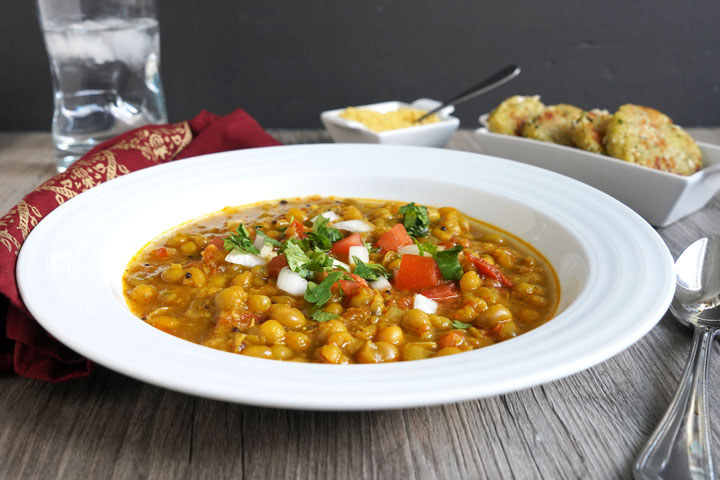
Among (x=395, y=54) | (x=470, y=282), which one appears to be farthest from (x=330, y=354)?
(x=395, y=54)

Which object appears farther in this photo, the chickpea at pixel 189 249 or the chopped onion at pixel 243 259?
the chickpea at pixel 189 249

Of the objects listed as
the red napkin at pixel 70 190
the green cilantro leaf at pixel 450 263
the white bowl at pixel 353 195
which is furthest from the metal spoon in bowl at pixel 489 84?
the green cilantro leaf at pixel 450 263

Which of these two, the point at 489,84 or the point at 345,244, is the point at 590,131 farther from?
the point at 345,244

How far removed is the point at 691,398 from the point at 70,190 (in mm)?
2954

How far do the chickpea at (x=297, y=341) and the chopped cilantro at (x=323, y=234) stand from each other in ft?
2.09

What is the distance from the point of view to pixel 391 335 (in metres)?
2.62

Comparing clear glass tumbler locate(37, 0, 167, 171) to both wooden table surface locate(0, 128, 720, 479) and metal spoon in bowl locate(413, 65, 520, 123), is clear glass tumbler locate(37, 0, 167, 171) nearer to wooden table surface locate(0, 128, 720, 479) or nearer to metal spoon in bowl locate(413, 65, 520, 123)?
metal spoon in bowl locate(413, 65, 520, 123)

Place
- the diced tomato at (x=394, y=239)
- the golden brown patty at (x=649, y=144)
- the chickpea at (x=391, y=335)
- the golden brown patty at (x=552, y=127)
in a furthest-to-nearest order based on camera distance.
Answer: the golden brown patty at (x=552, y=127) < the golden brown patty at (x=649, y=144) < the diced tomato at (x=394, y=239) < the chickpea at (x=391, y=335)

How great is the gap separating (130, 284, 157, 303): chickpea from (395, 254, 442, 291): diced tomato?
1083 millimetres

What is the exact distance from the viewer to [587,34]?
6445mm

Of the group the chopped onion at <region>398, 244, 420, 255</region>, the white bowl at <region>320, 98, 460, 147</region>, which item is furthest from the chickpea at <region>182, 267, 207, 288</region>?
the white bowl at <region>320, 98, 460, 147</region>

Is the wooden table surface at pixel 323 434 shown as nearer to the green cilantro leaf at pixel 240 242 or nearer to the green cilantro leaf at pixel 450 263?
the green cilantro leaf at pixel 450 263

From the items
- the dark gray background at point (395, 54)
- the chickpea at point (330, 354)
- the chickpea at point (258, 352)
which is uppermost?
the chickpea at point (330, 354)

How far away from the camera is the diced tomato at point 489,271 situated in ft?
10.3
